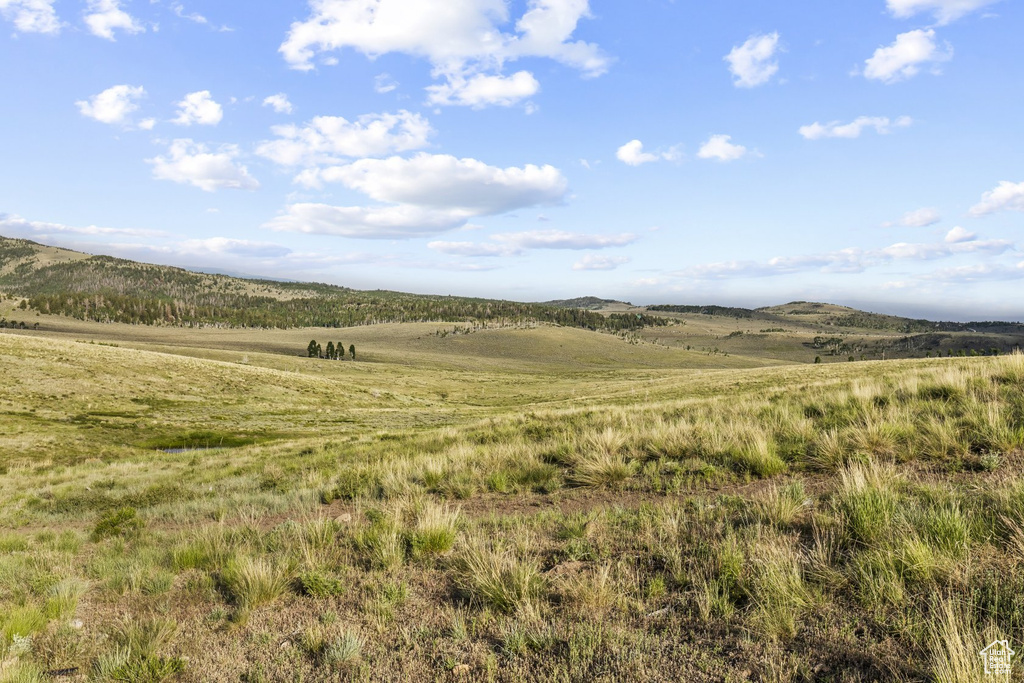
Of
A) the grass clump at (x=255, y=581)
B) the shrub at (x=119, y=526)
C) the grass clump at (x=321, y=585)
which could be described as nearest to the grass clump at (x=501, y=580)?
the grass clump at (x=321, y=585)

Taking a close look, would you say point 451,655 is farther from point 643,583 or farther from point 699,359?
point 699,359

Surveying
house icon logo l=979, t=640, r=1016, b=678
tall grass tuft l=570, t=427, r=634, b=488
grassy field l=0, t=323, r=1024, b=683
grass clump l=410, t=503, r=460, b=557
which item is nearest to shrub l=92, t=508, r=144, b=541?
grassy field l=0, t=323, r=1024, b=683

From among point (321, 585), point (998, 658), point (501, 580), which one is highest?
point (998, 658)

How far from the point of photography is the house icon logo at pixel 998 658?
10.1ft

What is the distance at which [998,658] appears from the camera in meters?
3.20

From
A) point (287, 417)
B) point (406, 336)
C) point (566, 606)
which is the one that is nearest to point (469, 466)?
point (566, 606)

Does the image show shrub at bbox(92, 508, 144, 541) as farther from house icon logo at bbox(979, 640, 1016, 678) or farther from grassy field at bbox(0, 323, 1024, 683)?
house icon logo at bbox(979, 640, 1016, 678)

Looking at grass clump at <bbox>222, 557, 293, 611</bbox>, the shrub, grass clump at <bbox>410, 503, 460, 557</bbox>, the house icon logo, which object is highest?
the house icon logo

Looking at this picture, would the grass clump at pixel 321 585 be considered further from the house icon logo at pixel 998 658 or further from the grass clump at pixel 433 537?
the house icon logo at pixel 998 658

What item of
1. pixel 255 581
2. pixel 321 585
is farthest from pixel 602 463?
pixel 255 581

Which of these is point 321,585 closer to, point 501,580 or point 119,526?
point 501,580

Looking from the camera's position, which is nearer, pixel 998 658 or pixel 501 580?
pixel 998 658

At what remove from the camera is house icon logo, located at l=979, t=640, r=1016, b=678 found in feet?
10.1

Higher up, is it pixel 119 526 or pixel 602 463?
pixel 602 463
